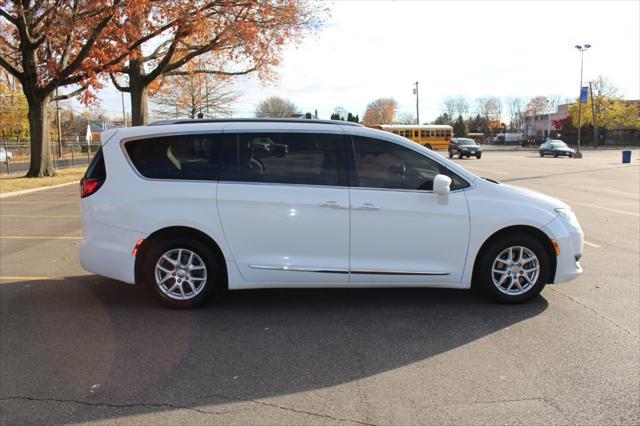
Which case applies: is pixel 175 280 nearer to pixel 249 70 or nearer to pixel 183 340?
pixel 183 340

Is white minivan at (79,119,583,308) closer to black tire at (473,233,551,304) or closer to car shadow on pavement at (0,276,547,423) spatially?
black tire at (473,233,551,304)

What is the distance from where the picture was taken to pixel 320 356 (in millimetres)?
3926

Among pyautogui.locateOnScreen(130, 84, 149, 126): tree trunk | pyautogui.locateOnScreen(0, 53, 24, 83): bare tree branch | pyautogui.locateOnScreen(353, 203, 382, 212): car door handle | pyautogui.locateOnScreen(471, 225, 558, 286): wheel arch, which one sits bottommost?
pyautogui.locateOnScreen(471, 225, 558, 286): wheel arch

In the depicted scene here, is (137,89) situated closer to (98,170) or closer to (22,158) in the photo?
(22,158)

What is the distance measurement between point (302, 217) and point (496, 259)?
194 centimetres

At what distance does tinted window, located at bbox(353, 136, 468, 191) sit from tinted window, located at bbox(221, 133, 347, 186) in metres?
0.19

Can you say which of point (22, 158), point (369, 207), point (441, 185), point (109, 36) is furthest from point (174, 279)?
point (22, 158)

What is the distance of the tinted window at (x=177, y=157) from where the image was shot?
16.0 ft

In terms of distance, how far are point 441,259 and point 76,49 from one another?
22.4m

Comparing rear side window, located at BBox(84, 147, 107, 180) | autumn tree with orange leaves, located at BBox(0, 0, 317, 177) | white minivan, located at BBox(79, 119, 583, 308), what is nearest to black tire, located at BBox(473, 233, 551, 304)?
white minivan, located at BBox(79, 119, 583, 308)

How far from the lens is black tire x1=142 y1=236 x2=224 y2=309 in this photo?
15.8 feet

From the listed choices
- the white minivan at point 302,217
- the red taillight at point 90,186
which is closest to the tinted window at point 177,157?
the white minivan at point 302,217

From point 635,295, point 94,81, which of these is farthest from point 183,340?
point 94,81

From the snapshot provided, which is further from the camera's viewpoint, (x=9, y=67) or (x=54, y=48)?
(x=54, y=48)
